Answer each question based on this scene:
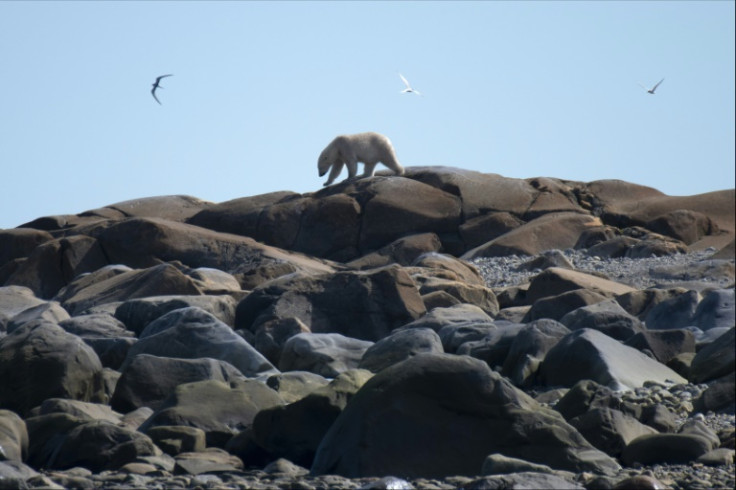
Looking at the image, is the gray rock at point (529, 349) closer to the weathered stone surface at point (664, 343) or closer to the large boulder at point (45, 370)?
the weathered stone surface at point (664, 343)

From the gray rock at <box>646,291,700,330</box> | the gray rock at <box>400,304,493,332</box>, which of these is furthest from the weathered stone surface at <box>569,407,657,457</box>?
the gray rock at <box>646,291,700,330</box>

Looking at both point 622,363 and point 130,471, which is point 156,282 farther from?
point 130,471

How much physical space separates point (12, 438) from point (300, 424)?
2140 mm

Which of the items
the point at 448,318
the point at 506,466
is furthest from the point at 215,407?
the point at 448,318

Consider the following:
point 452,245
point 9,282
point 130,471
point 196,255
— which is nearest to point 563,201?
point 452,245

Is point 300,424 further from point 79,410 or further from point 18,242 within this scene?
point 18,242

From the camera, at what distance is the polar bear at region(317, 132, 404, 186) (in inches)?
1085

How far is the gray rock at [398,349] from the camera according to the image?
11656mm

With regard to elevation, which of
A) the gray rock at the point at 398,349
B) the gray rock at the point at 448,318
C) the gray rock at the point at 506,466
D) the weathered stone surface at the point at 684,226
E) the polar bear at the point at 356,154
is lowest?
the weathered stone surface at the point at 684,226

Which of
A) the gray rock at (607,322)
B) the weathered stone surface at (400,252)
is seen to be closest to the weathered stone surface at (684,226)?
the weathered stone surface at (400,252)

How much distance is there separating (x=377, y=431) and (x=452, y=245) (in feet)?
65.6

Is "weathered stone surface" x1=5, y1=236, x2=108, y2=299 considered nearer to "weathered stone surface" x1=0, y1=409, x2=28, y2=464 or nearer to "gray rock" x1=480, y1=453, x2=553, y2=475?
"weathered stone surface" x1=0, y1=409, x2=28, y2=464

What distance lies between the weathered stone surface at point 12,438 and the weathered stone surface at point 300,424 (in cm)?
174

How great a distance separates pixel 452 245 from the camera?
27.6 metres
